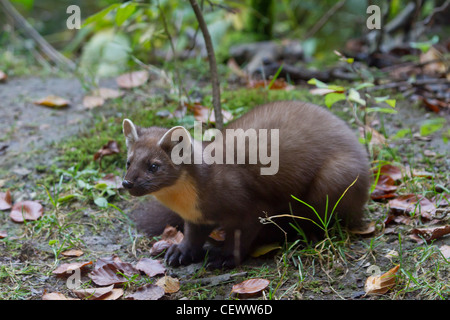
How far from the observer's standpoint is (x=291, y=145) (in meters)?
3.71

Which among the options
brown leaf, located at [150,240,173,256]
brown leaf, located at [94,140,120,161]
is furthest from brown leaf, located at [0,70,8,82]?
brown leaf, located at [150,240,173,256]

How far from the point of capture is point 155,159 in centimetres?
338

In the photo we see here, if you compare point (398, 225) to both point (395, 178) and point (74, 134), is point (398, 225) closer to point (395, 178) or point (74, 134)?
point (395, 178)

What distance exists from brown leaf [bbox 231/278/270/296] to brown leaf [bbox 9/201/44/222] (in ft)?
6.02

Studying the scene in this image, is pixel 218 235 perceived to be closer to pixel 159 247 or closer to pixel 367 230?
pixel 159 247

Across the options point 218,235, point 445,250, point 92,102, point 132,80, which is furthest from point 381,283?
point 132,80

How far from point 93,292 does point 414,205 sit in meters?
2.48

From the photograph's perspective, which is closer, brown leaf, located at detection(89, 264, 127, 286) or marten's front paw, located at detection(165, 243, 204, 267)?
brown leaf, located at detection(89, 264, 127, 286)

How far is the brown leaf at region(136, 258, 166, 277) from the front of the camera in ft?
11.3

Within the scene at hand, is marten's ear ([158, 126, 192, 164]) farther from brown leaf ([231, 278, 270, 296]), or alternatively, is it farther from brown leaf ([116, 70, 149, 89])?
brown leaf ([116, 70, 149, 89])

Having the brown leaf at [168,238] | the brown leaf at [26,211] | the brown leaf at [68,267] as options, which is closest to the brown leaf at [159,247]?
the brown leaf at [168,238]

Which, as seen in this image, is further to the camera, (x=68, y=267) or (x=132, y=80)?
(x=132, y=80)

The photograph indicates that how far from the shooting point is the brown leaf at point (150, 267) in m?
3.43
